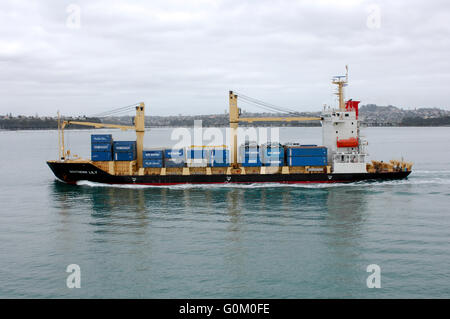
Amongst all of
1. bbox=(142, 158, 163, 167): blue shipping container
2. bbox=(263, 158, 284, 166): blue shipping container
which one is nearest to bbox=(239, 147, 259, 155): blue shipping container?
bbox=(263, 158, 284, 166): blue shipping container

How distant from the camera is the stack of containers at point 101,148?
4369cm

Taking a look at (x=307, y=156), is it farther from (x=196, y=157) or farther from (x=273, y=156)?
(x=196, y=157)

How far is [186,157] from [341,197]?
1834cm

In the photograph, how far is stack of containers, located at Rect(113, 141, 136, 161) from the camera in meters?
43.9

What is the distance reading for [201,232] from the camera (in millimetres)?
26203

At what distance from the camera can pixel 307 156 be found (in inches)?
1727

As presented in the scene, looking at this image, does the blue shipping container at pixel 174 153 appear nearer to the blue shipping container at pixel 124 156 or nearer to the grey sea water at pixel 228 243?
the blue shipping container at pixel 124 156

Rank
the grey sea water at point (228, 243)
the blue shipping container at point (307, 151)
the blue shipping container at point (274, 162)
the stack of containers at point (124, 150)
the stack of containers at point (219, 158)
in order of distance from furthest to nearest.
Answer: the stack of containers at point (219, 158)
the blue shipping container at point (274, 162)
the stack of containers at point (124, 150)
the blue shipping container at point (307, 151)
the grey sea water at point (228, 243)

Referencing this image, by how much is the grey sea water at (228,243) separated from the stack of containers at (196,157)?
15.4ft

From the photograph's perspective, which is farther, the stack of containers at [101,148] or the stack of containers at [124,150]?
the stack of containers at [124,150]

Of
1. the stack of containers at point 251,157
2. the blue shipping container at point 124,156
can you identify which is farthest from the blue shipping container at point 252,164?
the blue shipping container at point 124,156

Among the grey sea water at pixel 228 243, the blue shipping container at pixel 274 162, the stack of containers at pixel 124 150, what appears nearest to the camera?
the grey sea water at pixel 228 243

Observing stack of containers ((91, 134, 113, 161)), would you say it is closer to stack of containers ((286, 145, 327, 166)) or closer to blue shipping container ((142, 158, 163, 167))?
blue shipping container ((142, 158, 163, 167))
